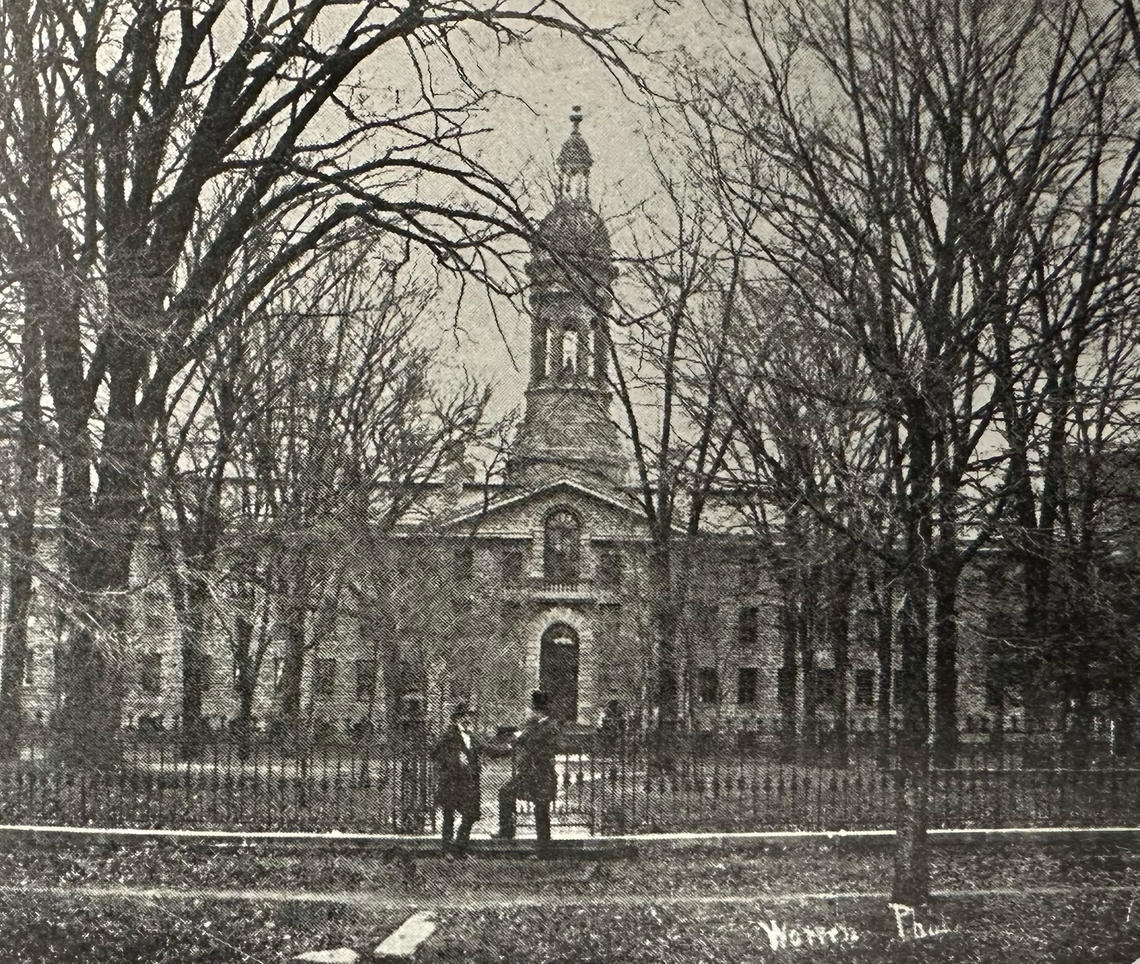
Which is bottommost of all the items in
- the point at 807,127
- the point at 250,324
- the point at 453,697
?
the point at 453,697

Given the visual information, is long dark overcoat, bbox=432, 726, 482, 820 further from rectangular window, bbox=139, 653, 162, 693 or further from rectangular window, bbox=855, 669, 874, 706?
rectangular window, bbox=855, 669, 874, 706

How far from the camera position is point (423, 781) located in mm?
8359

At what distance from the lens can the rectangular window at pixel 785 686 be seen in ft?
38.9

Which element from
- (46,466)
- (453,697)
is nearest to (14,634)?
(46,466)

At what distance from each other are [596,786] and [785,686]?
12.4 feet

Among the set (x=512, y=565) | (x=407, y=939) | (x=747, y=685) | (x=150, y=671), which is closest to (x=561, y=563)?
(x=512, y=565)

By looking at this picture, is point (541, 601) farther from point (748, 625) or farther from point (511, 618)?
point (748, 625)

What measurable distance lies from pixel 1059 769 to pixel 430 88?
6.64 m

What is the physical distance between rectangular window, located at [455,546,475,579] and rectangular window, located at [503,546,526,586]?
0.94 feet

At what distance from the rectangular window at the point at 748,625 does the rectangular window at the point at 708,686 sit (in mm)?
1001

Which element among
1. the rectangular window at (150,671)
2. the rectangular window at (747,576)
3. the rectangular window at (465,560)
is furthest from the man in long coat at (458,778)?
the rectangular window at (747,576)

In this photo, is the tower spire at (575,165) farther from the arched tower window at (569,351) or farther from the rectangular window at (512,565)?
the rectangular window at (512,565)

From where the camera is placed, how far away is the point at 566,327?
7680 millimetres

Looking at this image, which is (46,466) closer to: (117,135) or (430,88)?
(117,135)
